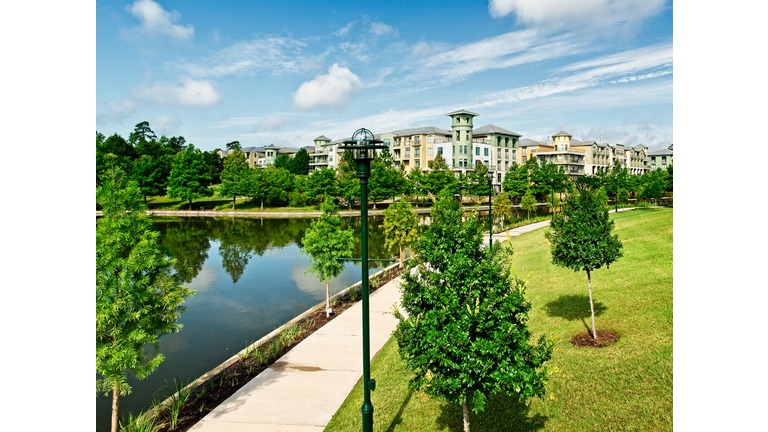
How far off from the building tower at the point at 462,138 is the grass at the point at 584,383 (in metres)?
74.0

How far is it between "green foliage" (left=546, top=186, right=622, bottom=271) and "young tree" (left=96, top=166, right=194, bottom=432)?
930 cm

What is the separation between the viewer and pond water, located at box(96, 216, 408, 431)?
12.9 meters

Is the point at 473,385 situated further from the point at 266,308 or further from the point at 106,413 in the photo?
the point at 266,308

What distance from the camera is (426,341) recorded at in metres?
6.32

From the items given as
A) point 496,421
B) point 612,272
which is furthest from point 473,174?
point 496,421

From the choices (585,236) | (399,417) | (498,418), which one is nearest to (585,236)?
(585,236)

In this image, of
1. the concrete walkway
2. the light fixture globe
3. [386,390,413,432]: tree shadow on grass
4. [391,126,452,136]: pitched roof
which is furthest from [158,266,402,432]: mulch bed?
[391,126,452,136]: pitched roof

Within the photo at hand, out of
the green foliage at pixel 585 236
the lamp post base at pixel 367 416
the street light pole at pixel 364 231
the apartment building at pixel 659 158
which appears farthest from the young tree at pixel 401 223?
the apartment building at pixel 659 158

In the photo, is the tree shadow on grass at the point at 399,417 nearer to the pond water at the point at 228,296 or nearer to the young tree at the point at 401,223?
the pond water at the point at 228,296

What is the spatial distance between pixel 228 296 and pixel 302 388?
12214 mm

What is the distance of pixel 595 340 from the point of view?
1153cm

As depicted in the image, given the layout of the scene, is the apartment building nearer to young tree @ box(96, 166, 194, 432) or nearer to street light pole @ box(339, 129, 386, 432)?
street light pole @ box(339, 129, 386, 432)

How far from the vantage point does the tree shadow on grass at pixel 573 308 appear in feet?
45.4

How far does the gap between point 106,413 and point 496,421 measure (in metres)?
9.23
